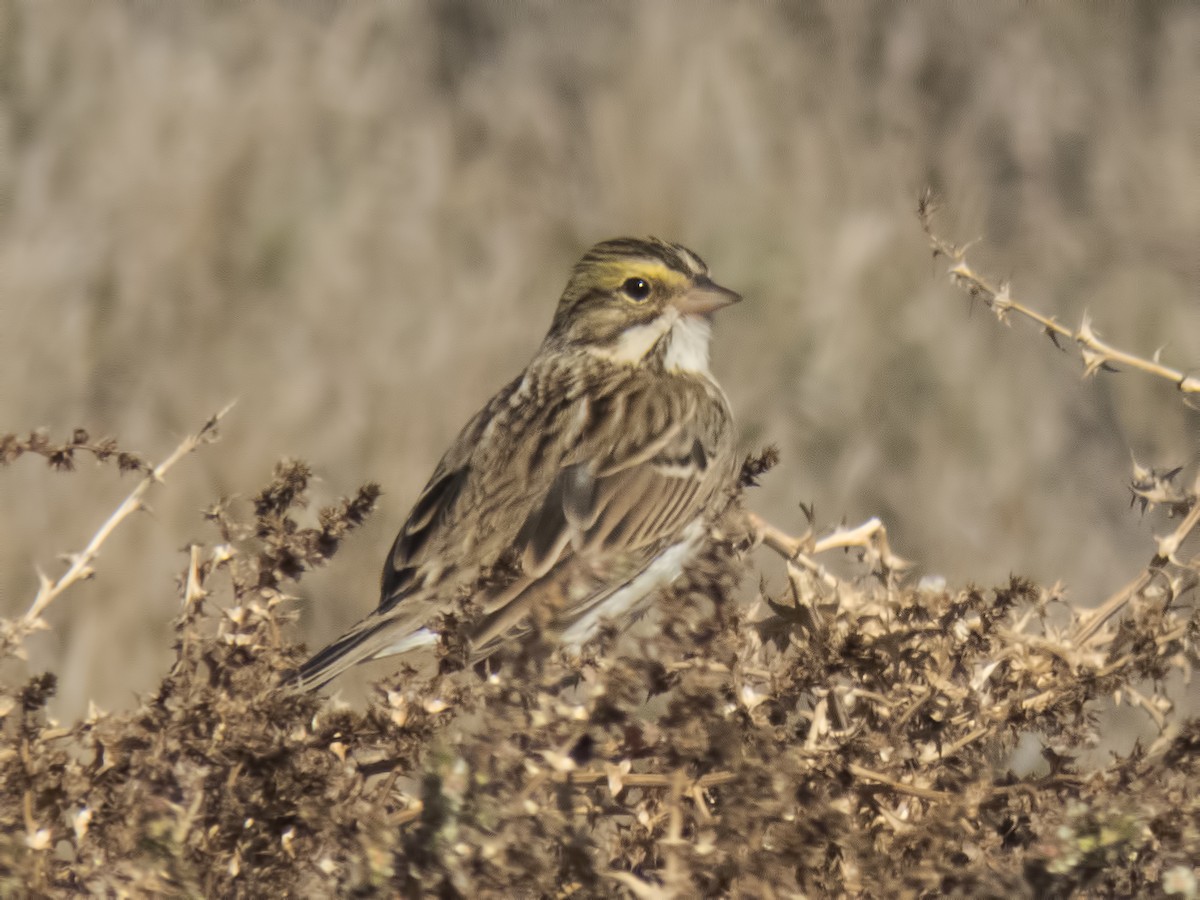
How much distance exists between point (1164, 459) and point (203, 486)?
3100 millimetres

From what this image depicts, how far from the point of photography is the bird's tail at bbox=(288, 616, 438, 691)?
3748 millimetres

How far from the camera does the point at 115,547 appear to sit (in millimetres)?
5816

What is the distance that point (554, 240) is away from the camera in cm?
657

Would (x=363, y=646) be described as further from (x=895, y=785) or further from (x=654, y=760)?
(x=895, y=785)

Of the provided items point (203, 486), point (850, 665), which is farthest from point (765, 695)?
point (203, 486)

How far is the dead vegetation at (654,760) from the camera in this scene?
2.06 meters

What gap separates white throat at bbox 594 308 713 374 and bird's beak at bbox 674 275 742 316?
58 mm

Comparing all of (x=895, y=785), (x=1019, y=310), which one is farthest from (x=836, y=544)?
(x=895, y=785)

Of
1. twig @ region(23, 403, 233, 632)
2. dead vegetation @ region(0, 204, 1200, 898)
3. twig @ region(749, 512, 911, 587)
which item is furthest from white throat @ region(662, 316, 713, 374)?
dead vegetation @ region(0, 204, 1200, 898)

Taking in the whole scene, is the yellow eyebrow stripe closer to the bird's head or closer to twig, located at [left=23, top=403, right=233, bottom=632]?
the bird's head

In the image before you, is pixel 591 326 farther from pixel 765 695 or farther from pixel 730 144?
pixel 765 695

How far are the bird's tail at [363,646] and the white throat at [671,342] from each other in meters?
1.34

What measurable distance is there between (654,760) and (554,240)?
442 centimetres

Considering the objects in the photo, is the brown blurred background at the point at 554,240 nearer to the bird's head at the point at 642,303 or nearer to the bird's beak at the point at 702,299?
the bird's head at the point at 642,303
